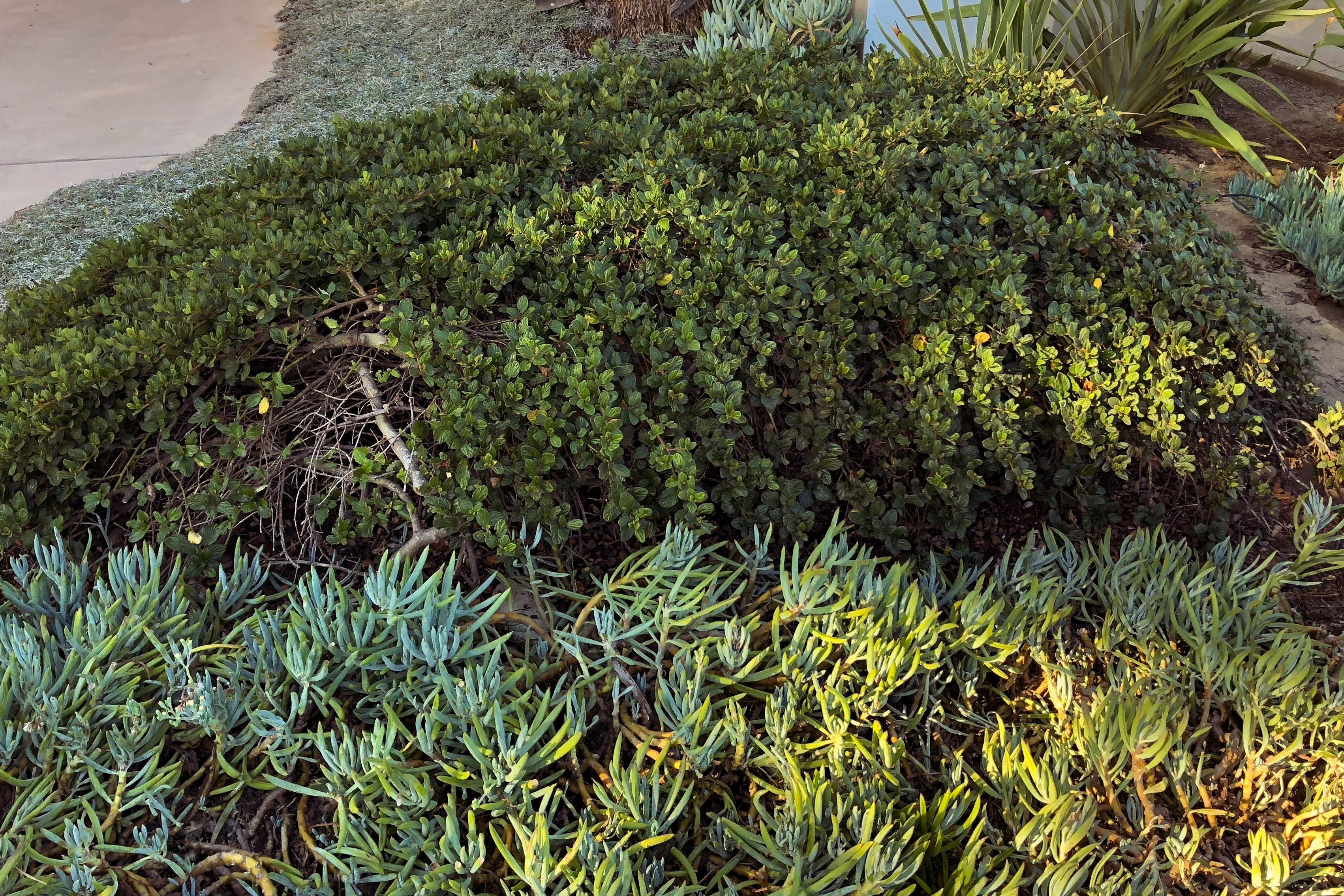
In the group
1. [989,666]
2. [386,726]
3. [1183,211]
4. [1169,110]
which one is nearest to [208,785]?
[386,726]

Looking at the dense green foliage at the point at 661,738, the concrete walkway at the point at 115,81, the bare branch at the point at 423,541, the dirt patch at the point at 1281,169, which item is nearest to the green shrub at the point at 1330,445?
the dirt patch at the point at 1281,169

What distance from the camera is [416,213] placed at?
2215 millimetres

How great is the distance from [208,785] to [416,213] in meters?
1.34

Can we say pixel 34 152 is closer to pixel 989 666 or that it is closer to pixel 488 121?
pixel 488 121

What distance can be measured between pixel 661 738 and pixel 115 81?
6697 millimetres

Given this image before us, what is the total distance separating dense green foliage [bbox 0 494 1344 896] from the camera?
4.46 feet

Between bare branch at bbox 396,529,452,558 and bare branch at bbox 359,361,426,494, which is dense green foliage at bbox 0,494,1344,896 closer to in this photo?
bare branch at bbox 396,529,452,558

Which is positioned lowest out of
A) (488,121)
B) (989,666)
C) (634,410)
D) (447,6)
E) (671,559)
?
(989,666)

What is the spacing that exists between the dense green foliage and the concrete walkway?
13.5 feet

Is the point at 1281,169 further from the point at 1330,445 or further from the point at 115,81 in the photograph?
the point at 115,81

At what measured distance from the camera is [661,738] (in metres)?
1.52

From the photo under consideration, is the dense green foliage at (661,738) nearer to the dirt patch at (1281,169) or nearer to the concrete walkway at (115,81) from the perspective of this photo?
the dirt patch at (1281,169)

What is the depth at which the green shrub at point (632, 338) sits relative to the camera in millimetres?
1871

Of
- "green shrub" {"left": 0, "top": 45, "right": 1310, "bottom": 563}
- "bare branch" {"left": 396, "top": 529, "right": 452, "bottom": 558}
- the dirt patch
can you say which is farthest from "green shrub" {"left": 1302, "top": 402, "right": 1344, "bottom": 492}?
"bare branch" {"left": 396, "top": 529, "right": 452, "bottom": 558}
